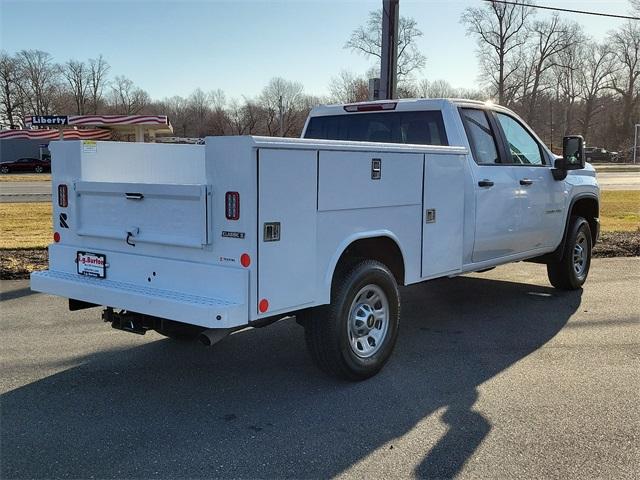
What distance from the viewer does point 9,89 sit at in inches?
3290

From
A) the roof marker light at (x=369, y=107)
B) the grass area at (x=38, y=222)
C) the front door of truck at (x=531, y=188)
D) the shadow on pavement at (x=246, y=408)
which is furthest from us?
the grass area at (x=38, y=222)

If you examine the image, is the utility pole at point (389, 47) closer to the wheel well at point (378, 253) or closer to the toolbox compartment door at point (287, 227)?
the wheel well at point (378, 253)

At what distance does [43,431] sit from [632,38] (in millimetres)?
92891

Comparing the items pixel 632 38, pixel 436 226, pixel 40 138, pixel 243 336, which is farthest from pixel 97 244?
pixel 632 38

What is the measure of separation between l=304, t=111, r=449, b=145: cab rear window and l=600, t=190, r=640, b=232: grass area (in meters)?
8.72

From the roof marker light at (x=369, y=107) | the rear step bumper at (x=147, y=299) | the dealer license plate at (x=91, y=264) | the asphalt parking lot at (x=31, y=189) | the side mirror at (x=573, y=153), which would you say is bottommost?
the asphalt parking lot at (x=31, y=189)

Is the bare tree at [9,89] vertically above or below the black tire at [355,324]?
above

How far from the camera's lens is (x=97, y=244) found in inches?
180

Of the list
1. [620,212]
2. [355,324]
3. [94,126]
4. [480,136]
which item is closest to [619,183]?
[620,212]

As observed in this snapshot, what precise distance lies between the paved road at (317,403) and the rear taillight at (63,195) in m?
1.31

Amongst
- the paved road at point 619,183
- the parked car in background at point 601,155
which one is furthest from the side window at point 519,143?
the parked car in background at point 601,155

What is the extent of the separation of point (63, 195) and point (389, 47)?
884cm

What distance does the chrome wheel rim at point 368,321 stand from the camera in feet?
15.3

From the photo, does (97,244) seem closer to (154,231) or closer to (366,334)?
(154,231)
